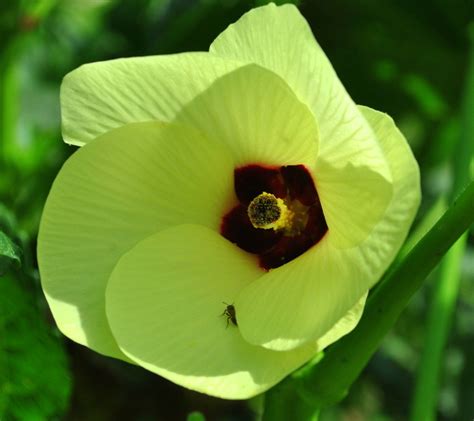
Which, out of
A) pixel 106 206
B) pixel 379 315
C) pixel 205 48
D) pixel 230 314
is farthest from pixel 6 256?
pixel 205 48

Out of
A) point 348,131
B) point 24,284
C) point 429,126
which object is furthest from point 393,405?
point 348,131

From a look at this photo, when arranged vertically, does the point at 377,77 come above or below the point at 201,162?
below

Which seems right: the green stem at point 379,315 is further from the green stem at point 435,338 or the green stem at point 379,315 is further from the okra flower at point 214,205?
the green stem at point 435,338

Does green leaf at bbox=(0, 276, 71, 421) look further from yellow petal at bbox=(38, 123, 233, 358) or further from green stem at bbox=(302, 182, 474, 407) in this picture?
green stem at bbox=(302, 182, 474, 407)

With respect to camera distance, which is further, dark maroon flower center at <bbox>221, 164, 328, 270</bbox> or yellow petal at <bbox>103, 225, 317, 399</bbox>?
dark maroon flower center at <bbox>221, 164, 328, 270</bbox>

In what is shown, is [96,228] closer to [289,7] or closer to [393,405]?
[289,7]

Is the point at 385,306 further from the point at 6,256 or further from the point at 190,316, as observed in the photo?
the point at 6,256

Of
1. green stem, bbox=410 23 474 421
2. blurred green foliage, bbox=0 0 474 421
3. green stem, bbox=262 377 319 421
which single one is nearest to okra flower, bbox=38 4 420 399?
green stem, bbox=262 377 319 421
